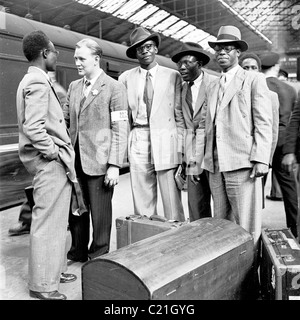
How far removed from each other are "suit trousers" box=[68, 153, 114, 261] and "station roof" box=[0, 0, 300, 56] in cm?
359

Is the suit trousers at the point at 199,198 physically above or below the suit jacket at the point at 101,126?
below

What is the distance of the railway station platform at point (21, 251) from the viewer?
2.62 meters

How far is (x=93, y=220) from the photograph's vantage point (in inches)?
120

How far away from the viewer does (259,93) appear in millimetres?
2607

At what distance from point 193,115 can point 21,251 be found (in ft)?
6.08

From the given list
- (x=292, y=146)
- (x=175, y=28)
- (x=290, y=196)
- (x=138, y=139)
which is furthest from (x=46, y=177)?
(x=175, y=28)

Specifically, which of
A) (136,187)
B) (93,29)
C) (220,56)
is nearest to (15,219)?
(136,187)

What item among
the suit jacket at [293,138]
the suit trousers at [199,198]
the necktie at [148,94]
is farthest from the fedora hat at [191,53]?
the suit trousers at [199,198]

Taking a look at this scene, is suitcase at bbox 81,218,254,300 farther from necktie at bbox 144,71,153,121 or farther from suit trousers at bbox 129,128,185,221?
necktie at bbox 144,71,153,121

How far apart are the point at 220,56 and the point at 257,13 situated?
13.2 ft

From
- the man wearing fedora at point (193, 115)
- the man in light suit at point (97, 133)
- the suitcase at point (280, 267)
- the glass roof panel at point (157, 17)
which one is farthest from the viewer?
the glass roof panel at point (157, 17)

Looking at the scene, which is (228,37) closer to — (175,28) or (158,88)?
(158,88)

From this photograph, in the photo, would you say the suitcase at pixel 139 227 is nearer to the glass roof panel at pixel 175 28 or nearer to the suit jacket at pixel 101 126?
the suit jacket at pixel 101 126

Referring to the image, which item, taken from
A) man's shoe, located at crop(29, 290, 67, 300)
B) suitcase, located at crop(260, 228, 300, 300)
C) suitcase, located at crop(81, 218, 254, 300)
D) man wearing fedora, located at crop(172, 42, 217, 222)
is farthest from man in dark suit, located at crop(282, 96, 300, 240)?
man's shoe, located at crop(29, 290, 67, 300)
